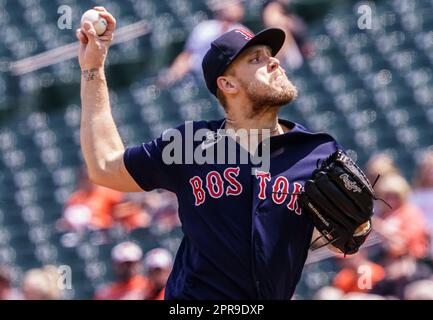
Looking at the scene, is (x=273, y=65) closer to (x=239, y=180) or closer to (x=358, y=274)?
(x=239, y=180)

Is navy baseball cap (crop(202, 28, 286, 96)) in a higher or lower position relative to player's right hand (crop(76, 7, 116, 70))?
lower

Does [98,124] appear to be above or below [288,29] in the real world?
above

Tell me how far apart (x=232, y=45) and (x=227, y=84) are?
0.13m

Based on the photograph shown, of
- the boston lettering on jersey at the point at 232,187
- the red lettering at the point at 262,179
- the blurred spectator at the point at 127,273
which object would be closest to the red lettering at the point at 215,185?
the boston lettering on jersey at the point at 232,187

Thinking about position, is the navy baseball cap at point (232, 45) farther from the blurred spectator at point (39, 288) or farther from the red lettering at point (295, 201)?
the blurred spectator at point (39, 288)

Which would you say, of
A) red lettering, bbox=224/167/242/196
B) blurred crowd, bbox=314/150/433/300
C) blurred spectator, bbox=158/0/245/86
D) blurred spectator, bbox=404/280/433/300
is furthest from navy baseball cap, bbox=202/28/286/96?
blurred spectator, bbox=158/0/245/86

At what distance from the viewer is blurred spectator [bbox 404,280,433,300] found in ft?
16.3

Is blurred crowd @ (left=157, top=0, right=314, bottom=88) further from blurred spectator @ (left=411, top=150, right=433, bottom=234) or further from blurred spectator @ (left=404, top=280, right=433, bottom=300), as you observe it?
blurred spectator @ (left=404, top=280, right=433, bottom=300)

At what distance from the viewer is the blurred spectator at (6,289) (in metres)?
6.41

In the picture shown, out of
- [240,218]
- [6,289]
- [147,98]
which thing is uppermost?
[240,218]

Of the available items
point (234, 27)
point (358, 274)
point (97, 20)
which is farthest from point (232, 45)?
point (234, 27)

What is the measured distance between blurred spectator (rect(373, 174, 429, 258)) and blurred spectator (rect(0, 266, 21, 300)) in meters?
2.26

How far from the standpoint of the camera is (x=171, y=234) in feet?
22.7

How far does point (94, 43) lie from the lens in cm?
333
